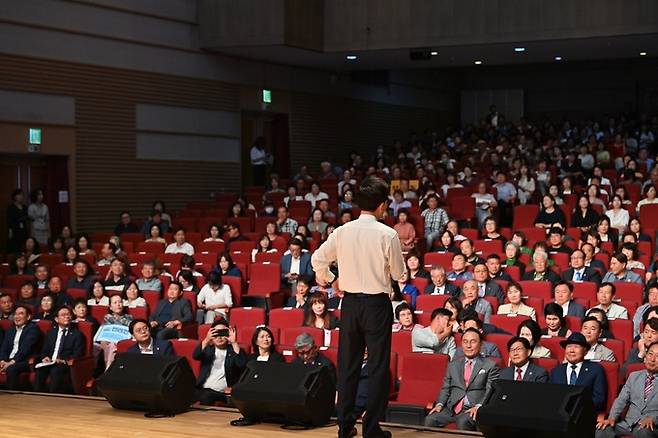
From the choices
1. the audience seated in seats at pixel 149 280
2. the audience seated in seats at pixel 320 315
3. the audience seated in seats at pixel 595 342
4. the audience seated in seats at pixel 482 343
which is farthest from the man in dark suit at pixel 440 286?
the audience seated in seats at pixel 149 280

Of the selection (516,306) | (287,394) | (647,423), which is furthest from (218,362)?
(647,423)

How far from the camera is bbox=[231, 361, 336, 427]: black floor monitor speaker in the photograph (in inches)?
197

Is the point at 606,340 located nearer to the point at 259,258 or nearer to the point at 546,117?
the point at 259,258

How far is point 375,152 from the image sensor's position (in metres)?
16.7

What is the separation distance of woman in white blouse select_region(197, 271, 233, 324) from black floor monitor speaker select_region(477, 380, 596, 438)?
4.39m

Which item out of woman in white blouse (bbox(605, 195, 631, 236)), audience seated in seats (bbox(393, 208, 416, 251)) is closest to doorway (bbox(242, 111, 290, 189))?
audience seated in seats (bbox(393, 208, 416, 251))

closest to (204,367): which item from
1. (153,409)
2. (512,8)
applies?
(153,409)

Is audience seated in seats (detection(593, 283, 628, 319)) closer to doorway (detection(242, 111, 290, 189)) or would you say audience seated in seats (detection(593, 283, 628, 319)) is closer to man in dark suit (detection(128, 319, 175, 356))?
man in dark suit (detection(128, 319, 175, 356))

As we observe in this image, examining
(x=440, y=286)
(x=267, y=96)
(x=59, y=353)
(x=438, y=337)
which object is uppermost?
(x=267, y=96)

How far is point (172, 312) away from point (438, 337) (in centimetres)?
267

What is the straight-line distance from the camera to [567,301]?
746 centimetres

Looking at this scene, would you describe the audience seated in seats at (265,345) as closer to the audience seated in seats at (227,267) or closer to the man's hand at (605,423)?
the man's hand at (605,423)

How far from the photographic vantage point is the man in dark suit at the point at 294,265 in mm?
9547

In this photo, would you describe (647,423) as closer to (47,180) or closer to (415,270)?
(415,270)
